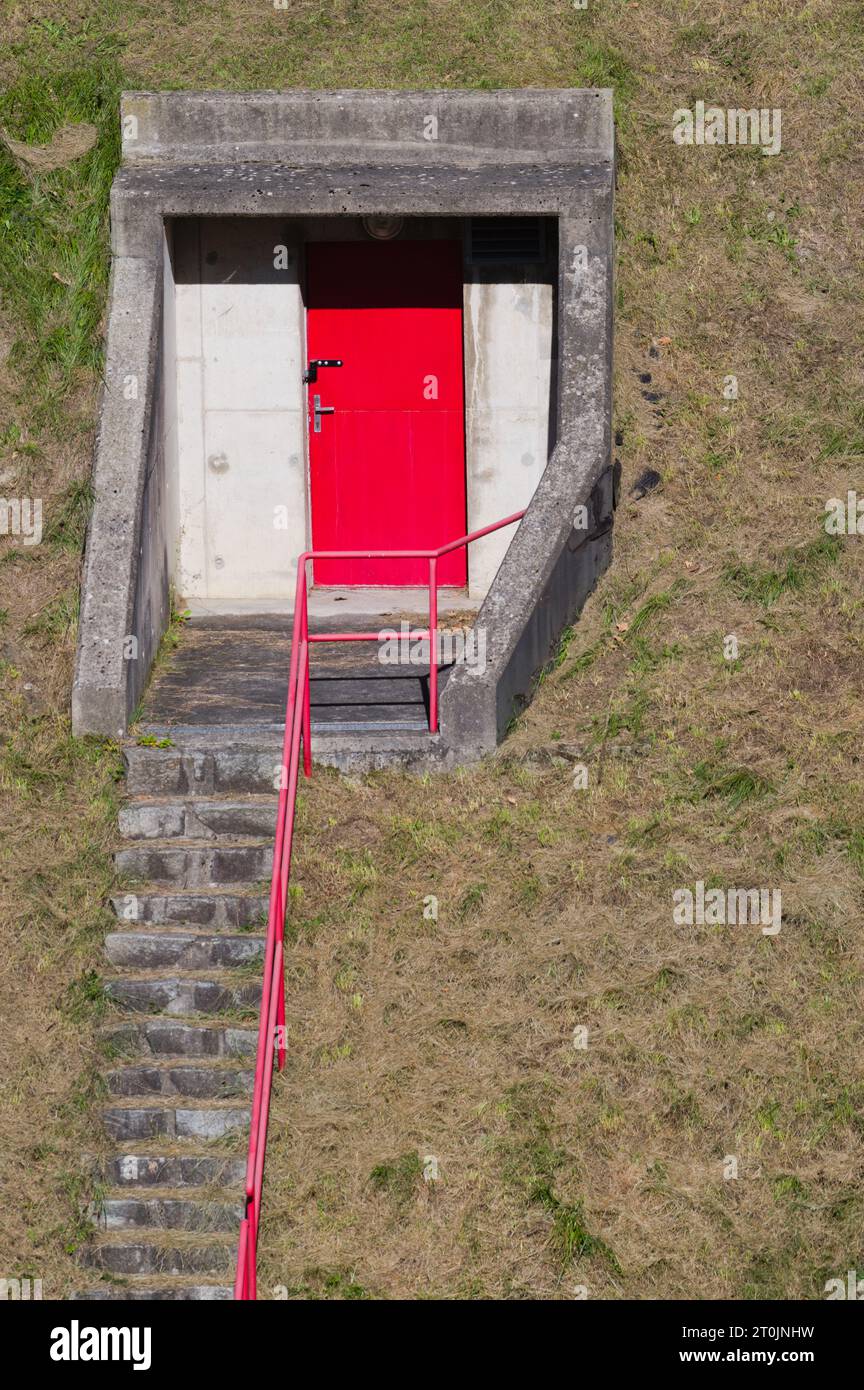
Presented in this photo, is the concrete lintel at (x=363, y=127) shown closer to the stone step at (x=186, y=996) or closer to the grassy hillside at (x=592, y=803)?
the grassy hillside at (x=592, y=803)

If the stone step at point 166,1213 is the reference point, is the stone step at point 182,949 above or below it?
above

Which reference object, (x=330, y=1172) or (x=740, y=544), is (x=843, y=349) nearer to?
(x=740, y=544)

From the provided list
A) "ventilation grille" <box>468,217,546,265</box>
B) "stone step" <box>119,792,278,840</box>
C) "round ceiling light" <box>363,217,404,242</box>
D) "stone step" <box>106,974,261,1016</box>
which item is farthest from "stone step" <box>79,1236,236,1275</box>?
"round ceiling light" <box>363,217,404,242</box>

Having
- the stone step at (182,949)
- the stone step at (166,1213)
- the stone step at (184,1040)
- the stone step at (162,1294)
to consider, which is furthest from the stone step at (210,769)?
the stone step at (162,1294)

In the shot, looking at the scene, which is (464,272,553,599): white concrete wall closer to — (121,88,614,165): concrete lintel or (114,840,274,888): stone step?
(121,88,614,165): concrete lintel

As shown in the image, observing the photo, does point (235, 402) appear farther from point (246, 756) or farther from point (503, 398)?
point (246, 756)
